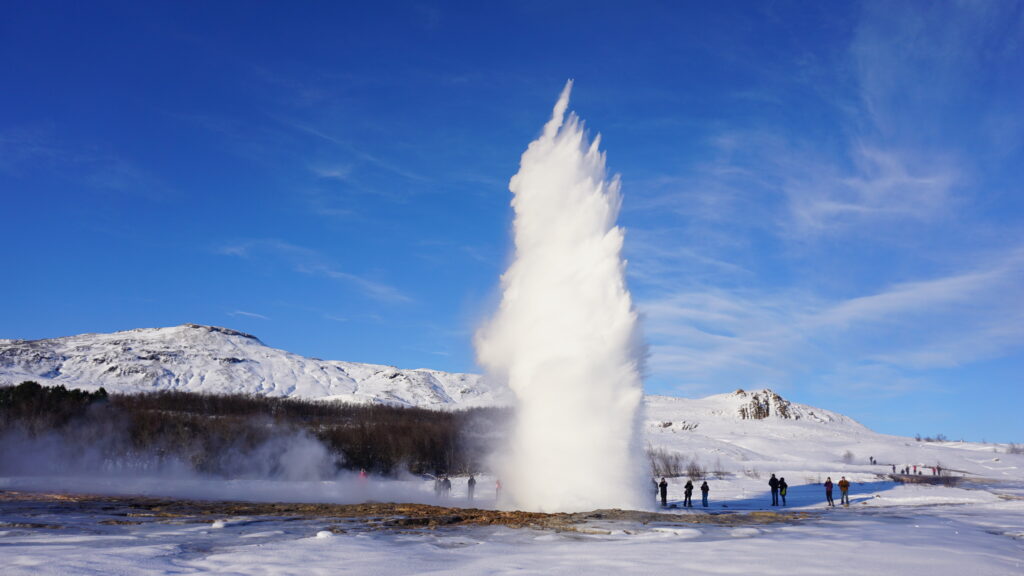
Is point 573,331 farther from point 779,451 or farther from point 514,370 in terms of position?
point 779,451

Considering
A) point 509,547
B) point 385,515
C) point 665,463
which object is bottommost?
point 385,515

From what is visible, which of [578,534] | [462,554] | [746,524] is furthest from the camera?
[746,524]

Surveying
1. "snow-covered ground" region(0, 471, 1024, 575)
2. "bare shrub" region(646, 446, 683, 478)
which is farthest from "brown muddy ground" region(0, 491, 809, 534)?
"bare shrub" region(646, 446, 683, 478)

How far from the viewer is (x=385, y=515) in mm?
24016

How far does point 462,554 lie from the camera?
539 inches

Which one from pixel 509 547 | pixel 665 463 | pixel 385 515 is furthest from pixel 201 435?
pixel 509 547

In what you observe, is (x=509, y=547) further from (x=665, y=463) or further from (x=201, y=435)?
(x=201, y=435)

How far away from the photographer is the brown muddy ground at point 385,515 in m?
20.3

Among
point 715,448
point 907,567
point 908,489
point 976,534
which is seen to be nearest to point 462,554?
point 907,567

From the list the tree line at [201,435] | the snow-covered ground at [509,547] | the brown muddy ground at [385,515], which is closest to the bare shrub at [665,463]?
the tree line at [201,435]

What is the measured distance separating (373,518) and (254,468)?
56.3 meters

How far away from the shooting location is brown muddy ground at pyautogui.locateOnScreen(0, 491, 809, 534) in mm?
20337

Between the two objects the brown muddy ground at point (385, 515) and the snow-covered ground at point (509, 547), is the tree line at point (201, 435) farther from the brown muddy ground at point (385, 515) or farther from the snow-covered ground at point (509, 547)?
the snow-covered ground at point (509, 547)

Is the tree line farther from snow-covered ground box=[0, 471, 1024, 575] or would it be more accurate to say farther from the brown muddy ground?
snow-covered ground box=[0, 471, 1024, 575]
